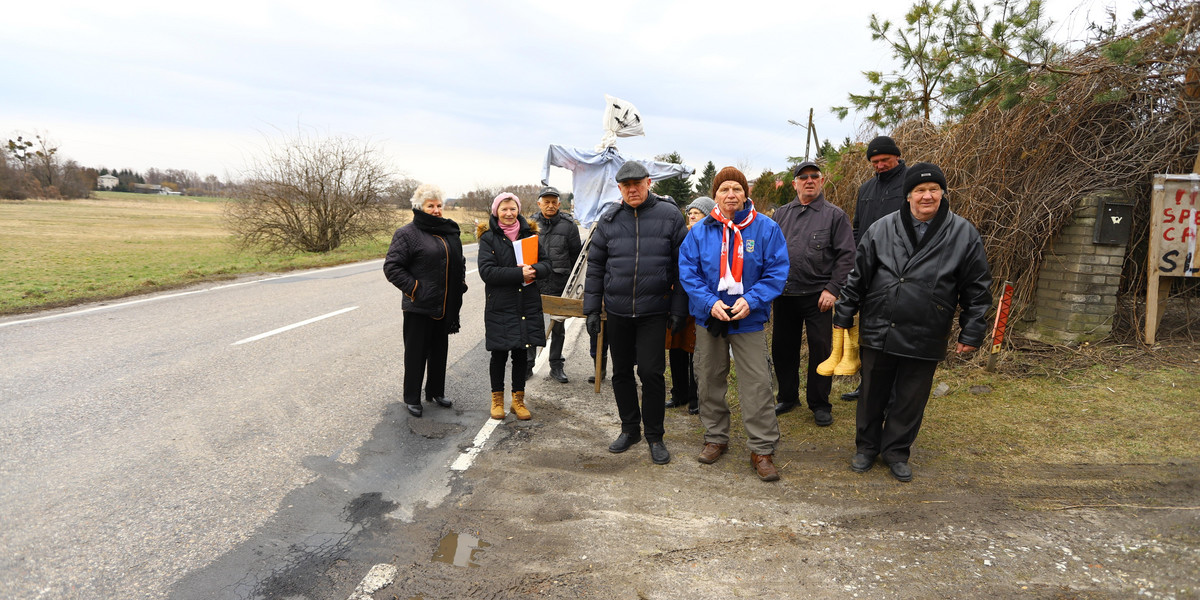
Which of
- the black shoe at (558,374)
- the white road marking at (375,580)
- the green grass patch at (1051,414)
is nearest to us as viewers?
the white road marking at (375,580)

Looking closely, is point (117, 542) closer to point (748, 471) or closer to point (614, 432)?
point (614, 432)

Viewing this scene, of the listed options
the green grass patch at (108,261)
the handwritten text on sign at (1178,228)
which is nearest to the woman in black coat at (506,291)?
the handwritten text on sign at (1178,228)

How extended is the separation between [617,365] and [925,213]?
2.27 m

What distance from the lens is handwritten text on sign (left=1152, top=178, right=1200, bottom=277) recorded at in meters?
5.62

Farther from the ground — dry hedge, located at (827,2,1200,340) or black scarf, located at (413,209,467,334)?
dry hedge, located at (827,2,1200,340)

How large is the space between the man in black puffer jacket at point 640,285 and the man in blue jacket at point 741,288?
19cm

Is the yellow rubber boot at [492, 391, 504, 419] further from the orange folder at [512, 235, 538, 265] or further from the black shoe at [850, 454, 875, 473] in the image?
the black shoe at [850, 454, 875, 473]

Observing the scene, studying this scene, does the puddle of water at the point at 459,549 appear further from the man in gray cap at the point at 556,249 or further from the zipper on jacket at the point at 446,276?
the man in gray cap at the point at 556,249

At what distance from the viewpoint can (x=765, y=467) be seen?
4.02 m

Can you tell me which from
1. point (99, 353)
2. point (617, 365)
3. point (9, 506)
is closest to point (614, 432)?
point (617, 365)

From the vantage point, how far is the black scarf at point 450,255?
5289 millimetres

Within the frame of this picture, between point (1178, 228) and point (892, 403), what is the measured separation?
391 centimetres

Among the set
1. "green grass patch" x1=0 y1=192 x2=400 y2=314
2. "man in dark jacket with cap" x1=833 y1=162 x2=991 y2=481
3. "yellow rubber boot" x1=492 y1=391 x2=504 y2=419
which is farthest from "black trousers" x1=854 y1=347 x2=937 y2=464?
"green grass patch" x1=0 y1=192 x2=400 y2=314

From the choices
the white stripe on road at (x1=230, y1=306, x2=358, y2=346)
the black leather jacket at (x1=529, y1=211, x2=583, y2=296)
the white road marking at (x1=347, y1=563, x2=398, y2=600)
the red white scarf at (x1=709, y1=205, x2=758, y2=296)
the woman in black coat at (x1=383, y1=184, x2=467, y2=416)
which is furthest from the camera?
the white stripe on road at (x1=230, y1=306, x2=358, y2=346)
